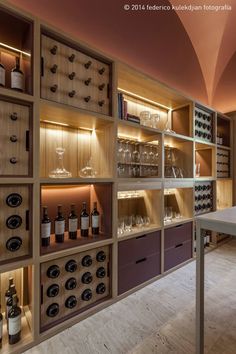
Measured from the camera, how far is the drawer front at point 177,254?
2.43 m

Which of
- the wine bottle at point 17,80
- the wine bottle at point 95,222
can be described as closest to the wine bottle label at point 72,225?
the wine bottle at point 95,222

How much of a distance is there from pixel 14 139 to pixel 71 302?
4.13 ft

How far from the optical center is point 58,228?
67.0 inches

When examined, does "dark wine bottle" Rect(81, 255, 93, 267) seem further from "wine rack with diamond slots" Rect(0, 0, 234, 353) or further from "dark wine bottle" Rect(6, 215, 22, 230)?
"dark wine bottle" Rect(6, 215, 22, 230)

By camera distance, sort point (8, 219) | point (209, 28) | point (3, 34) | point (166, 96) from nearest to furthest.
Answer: point (8, 219)
point (3, 34)
point (166, 96)
point (209, 28)

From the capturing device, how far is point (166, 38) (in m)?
2.69

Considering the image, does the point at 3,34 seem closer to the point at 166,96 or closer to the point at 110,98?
the point at 110,98

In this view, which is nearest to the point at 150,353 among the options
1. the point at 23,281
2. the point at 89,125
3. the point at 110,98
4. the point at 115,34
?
the point at 23,281

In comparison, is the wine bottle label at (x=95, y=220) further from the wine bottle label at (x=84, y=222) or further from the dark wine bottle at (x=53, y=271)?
the dark wine bottle at (x=53, y=271)

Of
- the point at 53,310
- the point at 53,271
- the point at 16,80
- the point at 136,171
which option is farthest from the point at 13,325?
the point at 136,171

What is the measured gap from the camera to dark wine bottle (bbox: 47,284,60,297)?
151 cm

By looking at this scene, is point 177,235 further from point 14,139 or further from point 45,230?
point 14,139

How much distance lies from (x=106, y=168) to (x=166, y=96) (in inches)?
50.3

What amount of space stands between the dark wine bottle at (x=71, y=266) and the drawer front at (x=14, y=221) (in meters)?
0.33
